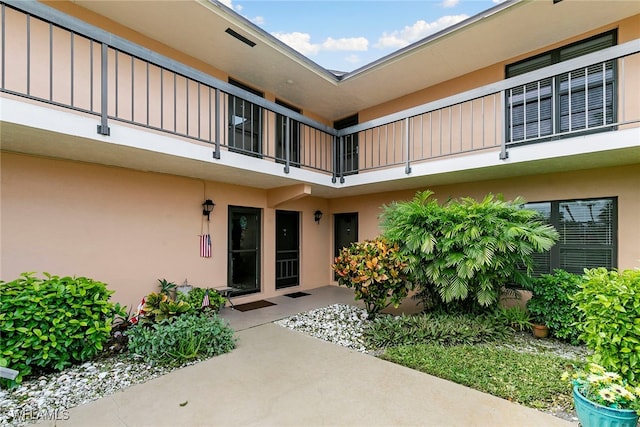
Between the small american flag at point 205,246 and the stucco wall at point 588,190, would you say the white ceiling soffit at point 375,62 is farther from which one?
the small american flag at point 205,246

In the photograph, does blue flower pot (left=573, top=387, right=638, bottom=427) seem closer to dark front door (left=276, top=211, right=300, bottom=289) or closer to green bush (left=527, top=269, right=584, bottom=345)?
green bush (left=527, top=269, right=584, bottom=345)

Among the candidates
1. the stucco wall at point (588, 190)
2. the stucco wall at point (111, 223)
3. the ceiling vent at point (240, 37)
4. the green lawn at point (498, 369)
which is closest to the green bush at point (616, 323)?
the green lawn at point (498, 369)

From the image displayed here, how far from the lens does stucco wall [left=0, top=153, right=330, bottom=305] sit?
432cm

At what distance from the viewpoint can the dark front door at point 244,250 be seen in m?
6.99

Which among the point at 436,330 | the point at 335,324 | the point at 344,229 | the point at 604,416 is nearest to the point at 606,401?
the point at 604,416

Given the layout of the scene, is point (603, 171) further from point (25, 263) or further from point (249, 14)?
point (25, 263)

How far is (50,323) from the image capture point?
3395mm

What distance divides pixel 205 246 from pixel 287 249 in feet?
8.19

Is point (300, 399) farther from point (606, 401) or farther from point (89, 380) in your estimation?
point (606, 401)

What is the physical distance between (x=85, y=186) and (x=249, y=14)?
417cm

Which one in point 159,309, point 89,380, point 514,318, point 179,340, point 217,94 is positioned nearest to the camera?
point 89,380

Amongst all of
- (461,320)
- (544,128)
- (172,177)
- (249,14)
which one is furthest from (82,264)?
(544,128)

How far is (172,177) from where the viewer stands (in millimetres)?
5953

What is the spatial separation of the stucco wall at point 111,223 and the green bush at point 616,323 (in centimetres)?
624
